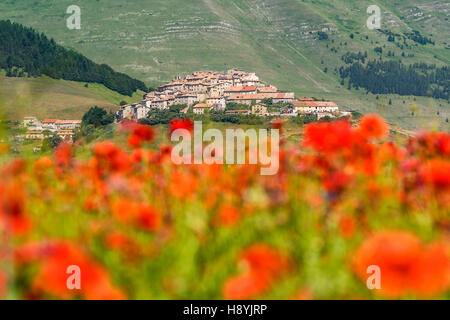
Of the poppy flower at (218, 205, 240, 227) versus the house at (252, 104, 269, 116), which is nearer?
the poppy flower at (218, 205, 240, 227)

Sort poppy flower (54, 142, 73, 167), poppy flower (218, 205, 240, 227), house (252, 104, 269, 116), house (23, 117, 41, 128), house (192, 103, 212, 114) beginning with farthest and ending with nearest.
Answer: house (192, 103, 212, 114) < house (252, 104, 269, 116) < house (23, 117, 41, 128) < poppy flower (54, 142, 73, 167) < poppy flower (218, 205, 240, 227)

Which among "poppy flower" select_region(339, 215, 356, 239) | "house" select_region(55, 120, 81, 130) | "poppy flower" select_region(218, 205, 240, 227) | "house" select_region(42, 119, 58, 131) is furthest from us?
"house" select_region(55, 120, 81, 130)

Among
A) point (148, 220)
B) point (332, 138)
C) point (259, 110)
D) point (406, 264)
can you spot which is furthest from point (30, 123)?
point (406, 264)

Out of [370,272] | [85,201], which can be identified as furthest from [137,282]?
[85,201]

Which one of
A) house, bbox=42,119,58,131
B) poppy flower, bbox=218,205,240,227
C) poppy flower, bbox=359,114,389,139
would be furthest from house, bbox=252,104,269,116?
poppy flower, bbox=218,205,240,227

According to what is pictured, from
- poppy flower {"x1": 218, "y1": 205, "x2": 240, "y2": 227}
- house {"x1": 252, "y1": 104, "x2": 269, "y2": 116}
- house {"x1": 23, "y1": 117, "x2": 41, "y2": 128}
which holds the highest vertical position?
house {"x1": 252, "y1": 104, "x2": 269, "y2": 116}

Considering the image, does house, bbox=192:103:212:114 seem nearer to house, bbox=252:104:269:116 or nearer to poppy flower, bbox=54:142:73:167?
house, bbox=252:104:269:116

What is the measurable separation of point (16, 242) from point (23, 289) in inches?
24.5

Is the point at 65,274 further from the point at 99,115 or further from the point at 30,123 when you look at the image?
the point at 99,115

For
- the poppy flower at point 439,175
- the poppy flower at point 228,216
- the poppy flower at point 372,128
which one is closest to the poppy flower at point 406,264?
the poppy flower at point 439,175

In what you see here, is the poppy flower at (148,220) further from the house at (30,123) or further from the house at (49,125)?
the house at (49,125)

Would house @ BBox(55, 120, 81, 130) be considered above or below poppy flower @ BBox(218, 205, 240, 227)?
above

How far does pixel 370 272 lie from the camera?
8.50 ft
